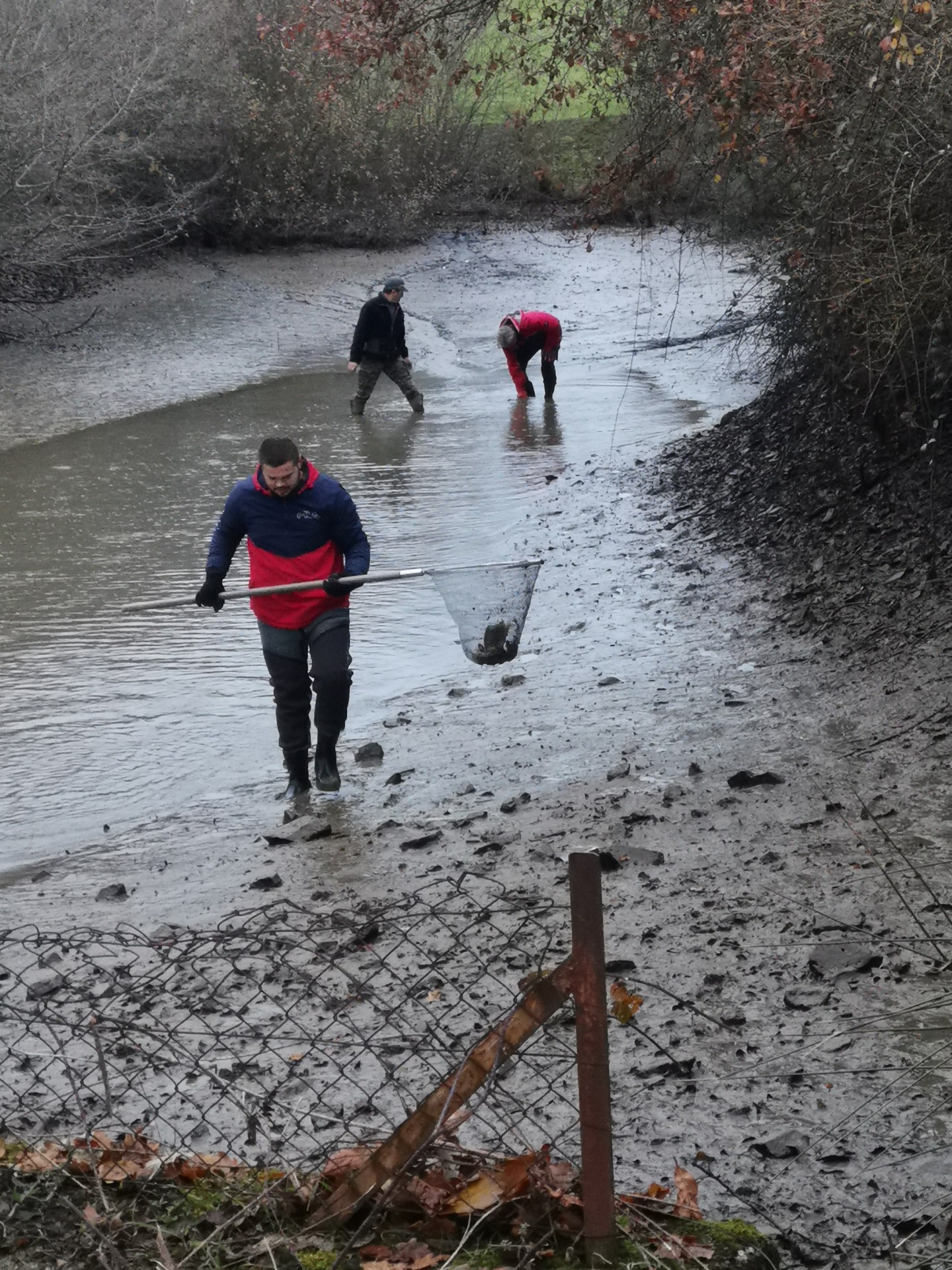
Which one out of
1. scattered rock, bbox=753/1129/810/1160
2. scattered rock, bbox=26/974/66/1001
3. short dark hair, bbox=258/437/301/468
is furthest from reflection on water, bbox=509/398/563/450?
scattered rock, bbox=753/1129/810/1160

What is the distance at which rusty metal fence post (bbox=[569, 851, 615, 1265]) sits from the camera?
2.68m

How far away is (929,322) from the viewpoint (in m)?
8.09

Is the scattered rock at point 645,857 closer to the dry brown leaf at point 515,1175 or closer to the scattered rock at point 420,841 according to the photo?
the scattered rock at point 420,841

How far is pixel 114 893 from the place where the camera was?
6039 millimetres

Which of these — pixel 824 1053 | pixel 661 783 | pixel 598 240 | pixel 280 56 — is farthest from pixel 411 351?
pixel 824 1053

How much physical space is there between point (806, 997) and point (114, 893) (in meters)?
3.06

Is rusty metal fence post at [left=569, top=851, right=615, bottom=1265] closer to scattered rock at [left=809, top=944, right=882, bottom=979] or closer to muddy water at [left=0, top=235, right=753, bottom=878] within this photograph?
scattered rock at [left=809, top=944, right=882, bottom=979]

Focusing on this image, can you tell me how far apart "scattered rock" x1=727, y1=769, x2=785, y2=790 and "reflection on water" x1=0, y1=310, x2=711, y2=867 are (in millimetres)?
2312

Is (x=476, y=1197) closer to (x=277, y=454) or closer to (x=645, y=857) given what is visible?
(x=645, y=857)

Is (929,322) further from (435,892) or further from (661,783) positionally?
(435,892)

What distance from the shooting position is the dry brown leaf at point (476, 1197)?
3.04 metres

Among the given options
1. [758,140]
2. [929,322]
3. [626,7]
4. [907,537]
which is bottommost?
[907,537]

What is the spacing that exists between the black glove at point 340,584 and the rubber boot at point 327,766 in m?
0.78

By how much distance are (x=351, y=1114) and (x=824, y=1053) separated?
1.36 m
